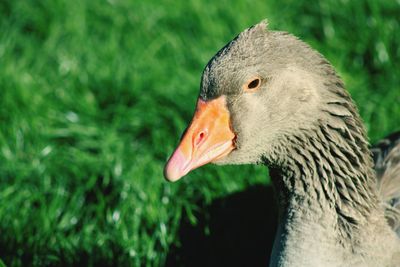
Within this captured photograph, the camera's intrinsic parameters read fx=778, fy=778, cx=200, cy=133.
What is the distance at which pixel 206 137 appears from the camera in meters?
4.07

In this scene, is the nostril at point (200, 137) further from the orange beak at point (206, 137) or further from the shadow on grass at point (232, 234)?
the shadow on grass at point (232, 234)

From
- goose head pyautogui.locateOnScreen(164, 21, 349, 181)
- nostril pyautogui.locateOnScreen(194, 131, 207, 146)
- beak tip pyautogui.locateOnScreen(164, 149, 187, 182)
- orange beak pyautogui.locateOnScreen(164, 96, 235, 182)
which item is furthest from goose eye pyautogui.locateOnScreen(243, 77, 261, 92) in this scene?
beak tip pyautogui.locateOnScreen(164, 149, 187, 182)

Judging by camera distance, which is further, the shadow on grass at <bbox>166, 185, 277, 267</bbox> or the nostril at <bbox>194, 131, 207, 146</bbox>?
the shadow on grass at <bbox>166, 185, 277, 267</bbox>

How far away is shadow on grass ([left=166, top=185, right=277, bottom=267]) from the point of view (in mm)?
5609

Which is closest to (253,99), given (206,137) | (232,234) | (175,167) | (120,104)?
(206,137)

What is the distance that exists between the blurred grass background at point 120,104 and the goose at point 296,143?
4.78 feet

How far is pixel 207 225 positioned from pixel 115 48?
91.8 inches

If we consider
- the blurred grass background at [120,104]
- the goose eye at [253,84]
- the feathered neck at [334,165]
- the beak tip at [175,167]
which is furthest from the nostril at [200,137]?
the blurred grass background at [120,104]

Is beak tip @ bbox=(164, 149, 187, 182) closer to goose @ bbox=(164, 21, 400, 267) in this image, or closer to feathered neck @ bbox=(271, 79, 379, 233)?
goose @ bbox=(164, 21, 400, 267)

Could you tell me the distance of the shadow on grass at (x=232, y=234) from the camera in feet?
18.4

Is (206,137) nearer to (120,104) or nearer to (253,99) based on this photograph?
(253,99)

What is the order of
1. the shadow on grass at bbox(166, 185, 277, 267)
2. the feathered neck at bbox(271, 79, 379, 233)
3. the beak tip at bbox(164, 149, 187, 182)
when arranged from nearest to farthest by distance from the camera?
1. the beak tip at bbox(164, 149, 187, 182)
2. the feathered neck at bbox(271, 79, 379, 233)
3. the shadow on grass at bbox(166, 185, 277, 267)

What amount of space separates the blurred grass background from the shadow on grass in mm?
88

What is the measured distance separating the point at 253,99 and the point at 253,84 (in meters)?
0.08
